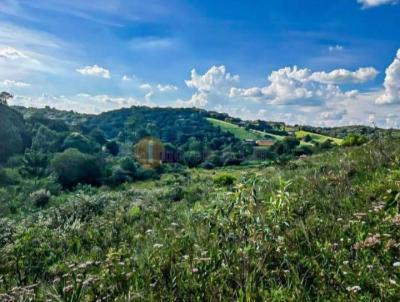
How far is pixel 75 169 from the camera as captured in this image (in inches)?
2046

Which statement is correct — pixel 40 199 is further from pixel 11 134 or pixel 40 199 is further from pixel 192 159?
pixel 192 159

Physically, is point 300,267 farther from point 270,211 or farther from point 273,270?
point 270,211

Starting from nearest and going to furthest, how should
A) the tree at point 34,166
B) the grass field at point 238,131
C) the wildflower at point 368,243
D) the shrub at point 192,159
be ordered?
the wildflower at point 368,243, the tree at point 34,166, the shrub at point 192,159, the grass field at point 238,131

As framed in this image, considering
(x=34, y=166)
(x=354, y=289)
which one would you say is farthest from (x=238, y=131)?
(x=354, y=289)

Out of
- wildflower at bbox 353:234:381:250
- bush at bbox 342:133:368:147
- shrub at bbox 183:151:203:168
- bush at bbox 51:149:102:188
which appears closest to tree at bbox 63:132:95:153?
bush at bbox 51:149:102:188

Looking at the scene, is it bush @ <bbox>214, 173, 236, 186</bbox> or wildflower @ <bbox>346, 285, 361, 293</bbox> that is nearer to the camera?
wildflower @ <bbox>346, 285, 361, 293</bbox>

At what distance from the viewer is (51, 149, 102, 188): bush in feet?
168

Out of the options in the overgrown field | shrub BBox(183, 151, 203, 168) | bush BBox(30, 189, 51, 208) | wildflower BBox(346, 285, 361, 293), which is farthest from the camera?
shrub BBox(183, 151, 203, 168)

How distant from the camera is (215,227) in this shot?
4.56m

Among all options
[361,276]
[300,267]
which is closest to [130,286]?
[300,267]

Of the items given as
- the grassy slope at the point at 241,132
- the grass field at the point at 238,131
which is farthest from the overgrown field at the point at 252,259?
the grass field at the point at 238,131

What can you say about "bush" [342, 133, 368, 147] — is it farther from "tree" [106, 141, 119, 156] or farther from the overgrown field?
"tree" [106, 141, 119, 156]

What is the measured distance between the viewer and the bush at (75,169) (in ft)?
168

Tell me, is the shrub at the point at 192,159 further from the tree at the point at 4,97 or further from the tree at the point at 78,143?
the tree at the point at 4,97
